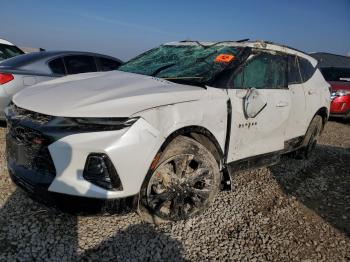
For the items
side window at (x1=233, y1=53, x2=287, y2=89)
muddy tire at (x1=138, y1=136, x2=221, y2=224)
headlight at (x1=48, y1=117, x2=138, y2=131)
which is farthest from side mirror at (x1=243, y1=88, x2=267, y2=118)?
headlight at (x1=48, y1=117, x2=138, y2=131)

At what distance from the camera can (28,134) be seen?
2.56 metres

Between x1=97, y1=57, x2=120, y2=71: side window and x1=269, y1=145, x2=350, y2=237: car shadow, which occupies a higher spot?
x1=97, y1=57, x2=120, y2=71: side window

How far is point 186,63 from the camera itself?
3672 mm

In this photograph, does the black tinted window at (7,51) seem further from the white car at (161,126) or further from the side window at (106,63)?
the white car at (161,126)

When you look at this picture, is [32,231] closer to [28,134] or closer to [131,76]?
[28,134]

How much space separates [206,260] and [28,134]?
5.52 ft

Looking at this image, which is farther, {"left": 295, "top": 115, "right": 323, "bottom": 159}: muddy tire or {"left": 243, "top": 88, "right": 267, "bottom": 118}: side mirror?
{"left": 295, "top": 115, "right": 323, "bottom": 159}: muddy tire

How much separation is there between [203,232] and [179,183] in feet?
1.68

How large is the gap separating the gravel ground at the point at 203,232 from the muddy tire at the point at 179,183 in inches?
6.2

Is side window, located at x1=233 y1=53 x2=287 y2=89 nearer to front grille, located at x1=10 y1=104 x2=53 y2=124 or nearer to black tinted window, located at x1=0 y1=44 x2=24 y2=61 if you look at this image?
front grille, located at x1=10 y1=104 x2=53 y2=124

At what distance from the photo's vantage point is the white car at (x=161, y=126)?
7.95 ft

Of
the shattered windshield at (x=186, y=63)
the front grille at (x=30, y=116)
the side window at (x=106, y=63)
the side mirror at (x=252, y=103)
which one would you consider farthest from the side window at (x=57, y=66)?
the side mirror at (x=252, y=103)

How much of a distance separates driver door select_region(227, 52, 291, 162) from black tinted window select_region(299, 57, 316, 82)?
0.53 m

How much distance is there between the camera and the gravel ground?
103 inches
